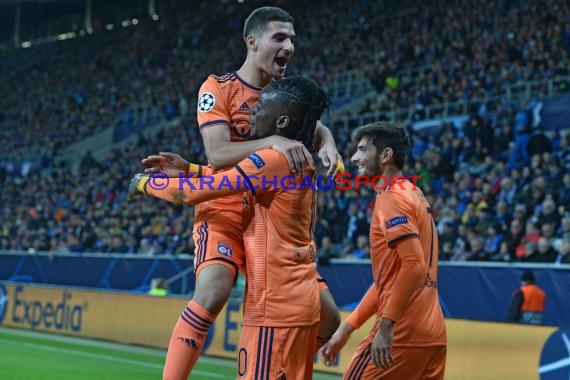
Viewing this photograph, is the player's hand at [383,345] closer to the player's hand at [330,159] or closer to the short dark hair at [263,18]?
the player's hand at [330,159]

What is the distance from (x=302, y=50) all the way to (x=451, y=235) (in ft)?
50.2

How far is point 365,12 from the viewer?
2750cm

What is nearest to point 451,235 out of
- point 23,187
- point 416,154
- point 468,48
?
point 416,154

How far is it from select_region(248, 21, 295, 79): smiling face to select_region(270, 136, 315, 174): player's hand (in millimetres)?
1223

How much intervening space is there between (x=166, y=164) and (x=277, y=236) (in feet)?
2.98

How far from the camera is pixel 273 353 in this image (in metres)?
4.00

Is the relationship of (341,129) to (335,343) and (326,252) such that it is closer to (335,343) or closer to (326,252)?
(326,252)

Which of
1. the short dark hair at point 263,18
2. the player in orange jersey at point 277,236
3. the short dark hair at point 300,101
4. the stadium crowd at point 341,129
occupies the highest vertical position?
the stadium crowd at point 341,129

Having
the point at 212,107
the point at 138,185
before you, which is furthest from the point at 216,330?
the point at 138,185

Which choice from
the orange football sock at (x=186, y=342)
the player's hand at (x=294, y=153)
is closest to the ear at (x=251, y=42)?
the player's hand at (x=294, y=153)

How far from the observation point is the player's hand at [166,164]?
468cm

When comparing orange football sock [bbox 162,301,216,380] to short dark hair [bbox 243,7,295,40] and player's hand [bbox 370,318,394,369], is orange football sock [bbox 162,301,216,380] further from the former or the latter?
short dark hair [bbox 243,7,295,40]

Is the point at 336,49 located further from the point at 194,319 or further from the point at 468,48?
the point at 194,319

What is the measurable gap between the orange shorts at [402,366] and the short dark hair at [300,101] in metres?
1.32
